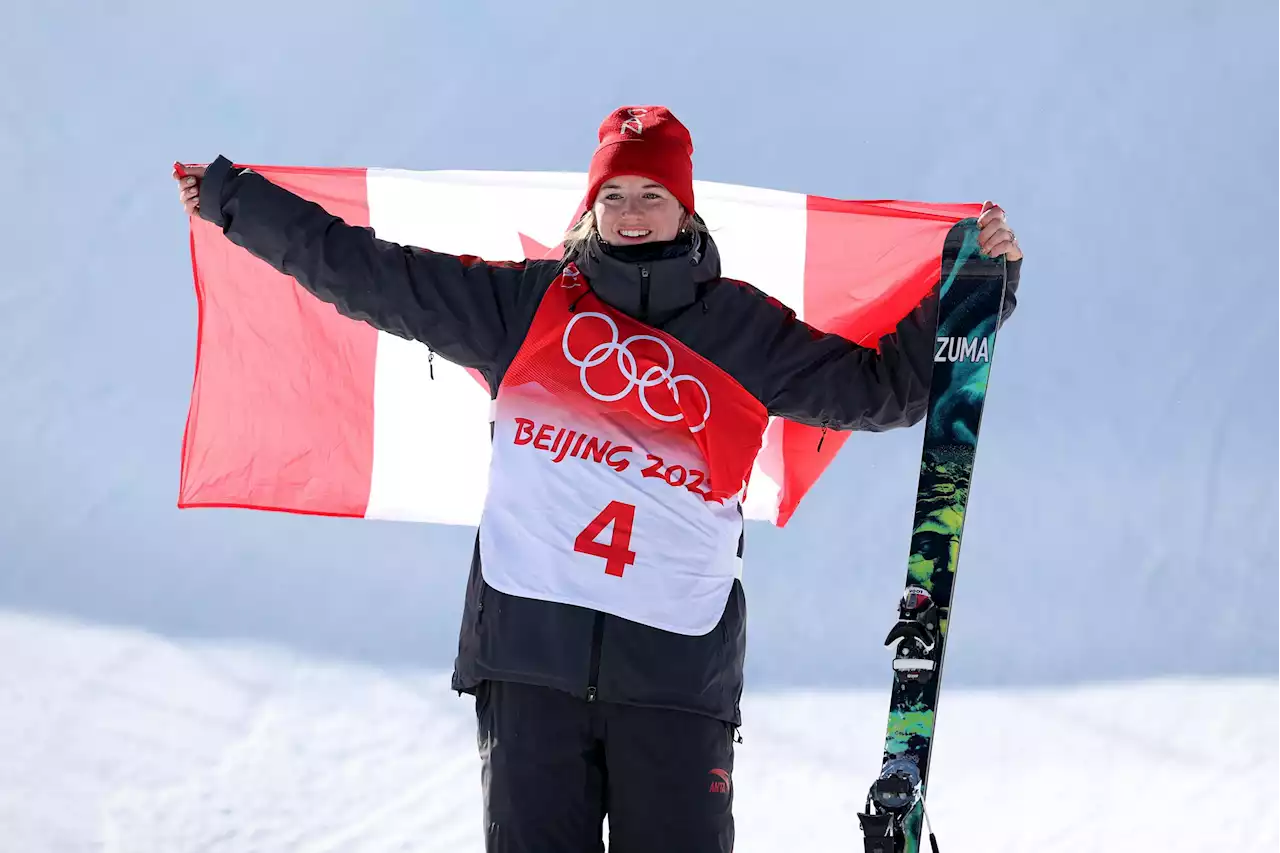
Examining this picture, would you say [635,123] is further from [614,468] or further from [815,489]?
[815,489]

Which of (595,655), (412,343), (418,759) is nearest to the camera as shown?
(595,655)

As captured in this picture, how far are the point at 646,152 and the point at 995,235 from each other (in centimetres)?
63

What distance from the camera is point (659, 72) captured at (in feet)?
20.6

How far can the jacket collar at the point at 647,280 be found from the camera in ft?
6.79

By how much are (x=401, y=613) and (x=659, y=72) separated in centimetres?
326

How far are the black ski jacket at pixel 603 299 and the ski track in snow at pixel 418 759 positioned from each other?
1.36 m

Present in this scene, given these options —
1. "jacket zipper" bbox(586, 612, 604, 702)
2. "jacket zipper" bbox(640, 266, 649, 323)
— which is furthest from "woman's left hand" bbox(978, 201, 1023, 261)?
"jacket zipper" bbox(586, 612, 604, 702)

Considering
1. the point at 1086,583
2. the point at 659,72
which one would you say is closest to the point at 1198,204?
the point at 1086,583

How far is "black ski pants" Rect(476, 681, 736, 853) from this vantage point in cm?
188

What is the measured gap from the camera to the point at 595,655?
75.0 inches

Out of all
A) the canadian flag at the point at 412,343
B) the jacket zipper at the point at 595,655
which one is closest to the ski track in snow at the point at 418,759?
the canadian flag at the point at 412,343

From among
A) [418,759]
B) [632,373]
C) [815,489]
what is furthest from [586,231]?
[815,489]

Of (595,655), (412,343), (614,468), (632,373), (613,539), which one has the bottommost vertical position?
(595,655)

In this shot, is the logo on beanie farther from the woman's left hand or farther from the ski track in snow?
the ski track in snow
